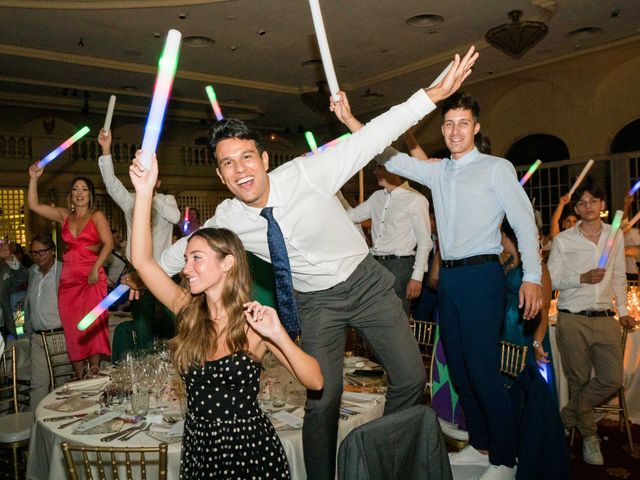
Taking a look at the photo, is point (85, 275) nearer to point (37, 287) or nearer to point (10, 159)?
point (37, 287)

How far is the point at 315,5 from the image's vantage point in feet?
6.13

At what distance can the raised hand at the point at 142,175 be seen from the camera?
149 cm

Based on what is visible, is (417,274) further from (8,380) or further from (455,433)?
(8,380)

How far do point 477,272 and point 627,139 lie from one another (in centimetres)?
797

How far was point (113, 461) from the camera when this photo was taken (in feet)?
6.37

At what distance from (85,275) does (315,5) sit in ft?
11.5

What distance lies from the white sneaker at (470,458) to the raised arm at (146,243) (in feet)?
4.74

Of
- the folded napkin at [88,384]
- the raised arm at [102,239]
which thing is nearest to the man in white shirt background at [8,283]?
the raised arm at [102,239]

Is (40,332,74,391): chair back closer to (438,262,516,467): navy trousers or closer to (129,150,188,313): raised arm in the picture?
(129,150,188,313): raised arm

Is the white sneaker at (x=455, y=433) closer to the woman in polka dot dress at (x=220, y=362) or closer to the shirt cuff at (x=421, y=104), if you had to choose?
the woman in polka dot dress at (x=220, y=362)

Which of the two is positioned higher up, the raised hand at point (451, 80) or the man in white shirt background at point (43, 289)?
the raised hand at point (451, 80)

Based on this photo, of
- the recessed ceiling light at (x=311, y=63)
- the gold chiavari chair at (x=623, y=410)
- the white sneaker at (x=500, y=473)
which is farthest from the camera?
the recessed ceiling light at (x=311, y=63)

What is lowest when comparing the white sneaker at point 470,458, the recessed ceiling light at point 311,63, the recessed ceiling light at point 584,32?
the white sneaker at point 470,458

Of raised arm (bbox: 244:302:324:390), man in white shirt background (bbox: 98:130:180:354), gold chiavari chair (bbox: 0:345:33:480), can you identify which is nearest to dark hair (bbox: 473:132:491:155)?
raised arm (bbox: 244:302:324:390)
